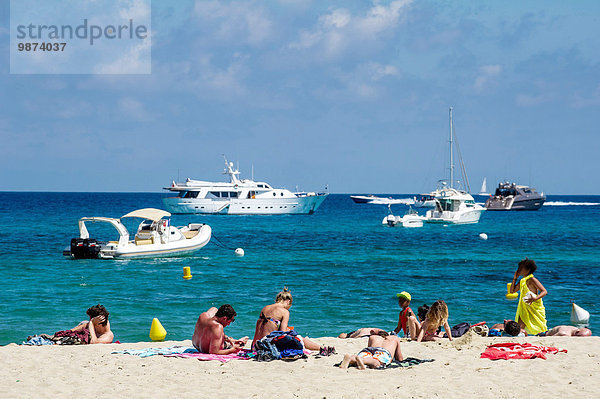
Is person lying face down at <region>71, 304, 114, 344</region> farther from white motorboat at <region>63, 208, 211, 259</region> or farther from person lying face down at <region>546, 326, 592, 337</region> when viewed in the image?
white motorboat at <region>63, 208, 211, 259</region>

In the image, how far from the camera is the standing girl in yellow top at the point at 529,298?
1103 centimetres

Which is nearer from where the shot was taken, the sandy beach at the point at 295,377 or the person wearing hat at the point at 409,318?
the sandy beach at the point at 295,377

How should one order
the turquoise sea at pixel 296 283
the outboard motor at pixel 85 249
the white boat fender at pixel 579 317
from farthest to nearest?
the outboard motor at pixel 85 249 → the turquoise sea at pixel 296 283 → the white boat fender at pixel 579 317

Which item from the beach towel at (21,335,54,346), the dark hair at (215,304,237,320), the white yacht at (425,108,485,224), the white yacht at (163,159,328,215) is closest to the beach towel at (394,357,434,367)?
the dark hair at (215,304,237,320)

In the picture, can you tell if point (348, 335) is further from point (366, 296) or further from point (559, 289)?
point (559, 289)

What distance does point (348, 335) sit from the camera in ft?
41.5

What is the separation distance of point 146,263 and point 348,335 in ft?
58.0

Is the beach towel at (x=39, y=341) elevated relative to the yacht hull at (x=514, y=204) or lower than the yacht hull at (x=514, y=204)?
lower

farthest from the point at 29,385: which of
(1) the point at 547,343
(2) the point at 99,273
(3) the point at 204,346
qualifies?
(2) the point at 99,273

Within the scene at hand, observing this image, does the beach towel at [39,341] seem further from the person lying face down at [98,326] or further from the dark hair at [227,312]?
the dark hair at [227,312]

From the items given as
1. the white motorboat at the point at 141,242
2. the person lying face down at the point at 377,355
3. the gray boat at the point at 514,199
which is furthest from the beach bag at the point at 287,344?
the gray boat at the point at 514,199

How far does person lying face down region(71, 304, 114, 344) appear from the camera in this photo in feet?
38.1

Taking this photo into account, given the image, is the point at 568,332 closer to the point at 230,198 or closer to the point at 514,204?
the point at 230,198

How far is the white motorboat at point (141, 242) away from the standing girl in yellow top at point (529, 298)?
19769 millimetres
